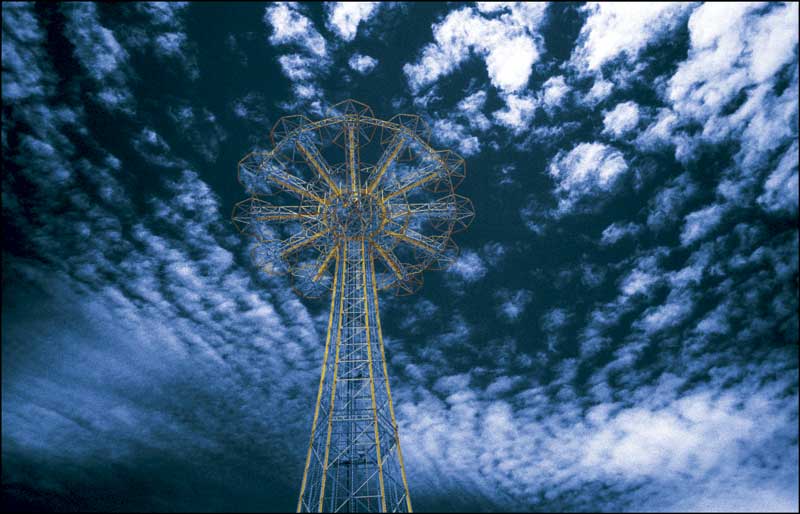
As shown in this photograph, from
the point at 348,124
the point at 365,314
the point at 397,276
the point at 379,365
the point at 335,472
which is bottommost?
the point at 335,472

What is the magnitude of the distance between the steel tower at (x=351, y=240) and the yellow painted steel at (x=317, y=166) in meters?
0.06

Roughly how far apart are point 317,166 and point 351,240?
13.3ft

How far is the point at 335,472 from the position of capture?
55.2 ft

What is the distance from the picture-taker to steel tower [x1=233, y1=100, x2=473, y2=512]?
56.6 feet

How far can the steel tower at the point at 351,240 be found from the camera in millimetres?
17250

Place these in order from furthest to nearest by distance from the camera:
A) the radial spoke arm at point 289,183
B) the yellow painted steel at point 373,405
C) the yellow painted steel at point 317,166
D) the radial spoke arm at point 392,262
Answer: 1. the radial spoke arm at point 392,262
2. the radial spoke arm at point 289,183
3. the yellow painted steel at point 317,166
4. the yellow painted steel at point 373,405

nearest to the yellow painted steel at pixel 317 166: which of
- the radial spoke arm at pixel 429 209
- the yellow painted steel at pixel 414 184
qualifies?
the yellow painted steel at pixel 414 184

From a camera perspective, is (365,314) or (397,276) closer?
(365,314)

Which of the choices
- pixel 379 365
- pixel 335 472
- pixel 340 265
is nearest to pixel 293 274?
pixel 340 265

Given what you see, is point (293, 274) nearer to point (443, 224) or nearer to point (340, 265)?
point (340, 265)

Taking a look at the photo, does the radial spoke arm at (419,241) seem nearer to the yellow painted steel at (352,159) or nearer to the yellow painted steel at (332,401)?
the yellow painted steel at (332,401)

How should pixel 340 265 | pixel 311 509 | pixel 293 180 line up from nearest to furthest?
pixel 311 509 → pixel 293 180 → pixel 340 265

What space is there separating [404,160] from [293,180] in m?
6.21

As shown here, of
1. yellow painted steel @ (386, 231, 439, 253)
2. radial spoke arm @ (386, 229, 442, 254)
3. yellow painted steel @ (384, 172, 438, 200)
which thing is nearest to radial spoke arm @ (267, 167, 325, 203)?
yellow painted steel @ (384, 172, 438, 200)
